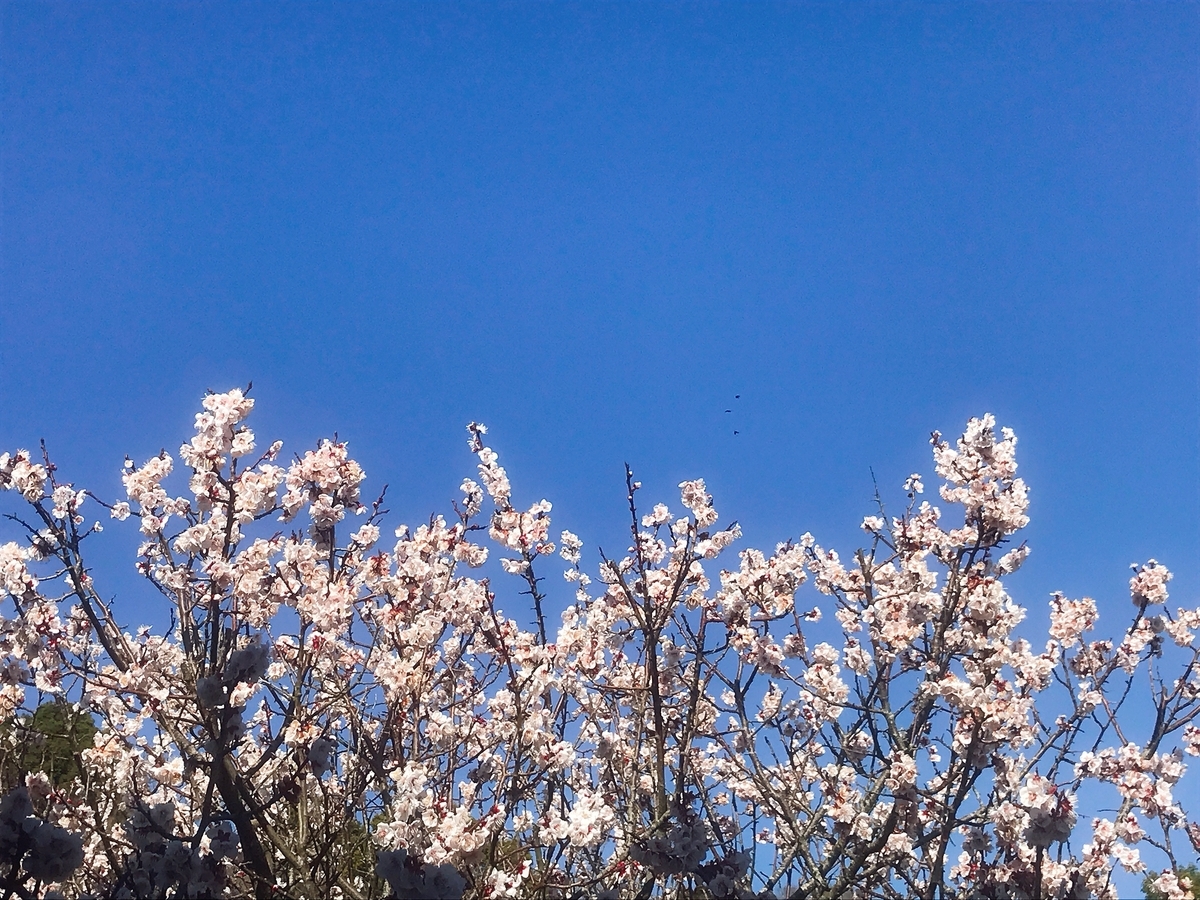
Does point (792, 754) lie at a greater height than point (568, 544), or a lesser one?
lesser

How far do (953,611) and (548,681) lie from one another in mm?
2305

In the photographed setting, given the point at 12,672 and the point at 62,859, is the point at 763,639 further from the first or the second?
the point at 12,672

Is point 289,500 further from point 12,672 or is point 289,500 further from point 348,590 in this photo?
point 12,672

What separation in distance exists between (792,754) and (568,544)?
6.61 feet

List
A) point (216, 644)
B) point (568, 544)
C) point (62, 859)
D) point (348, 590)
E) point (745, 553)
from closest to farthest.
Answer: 1. point (62, 859)
2. point (216, 644)
3. point (348, 590)
4. point (745, 553)
5. point (568, 544)

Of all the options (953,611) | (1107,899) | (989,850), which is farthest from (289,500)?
(1107,899)

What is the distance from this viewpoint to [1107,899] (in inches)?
213

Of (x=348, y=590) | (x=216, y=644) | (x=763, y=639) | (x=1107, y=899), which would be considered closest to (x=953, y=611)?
(x=763, y=639)

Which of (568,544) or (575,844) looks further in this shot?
(568,544)

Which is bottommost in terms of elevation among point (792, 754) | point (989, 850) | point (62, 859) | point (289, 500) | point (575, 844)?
point (62, 859)

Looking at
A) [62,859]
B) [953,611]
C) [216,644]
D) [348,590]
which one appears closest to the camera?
[62,859]

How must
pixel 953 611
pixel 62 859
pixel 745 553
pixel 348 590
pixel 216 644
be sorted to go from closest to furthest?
pixel 62 859, pixel 216 644, pixel 953 611, pixel 348 590, pixel 745 553

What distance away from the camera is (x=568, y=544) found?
6.25 meters

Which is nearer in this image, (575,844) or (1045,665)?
(575,844)
